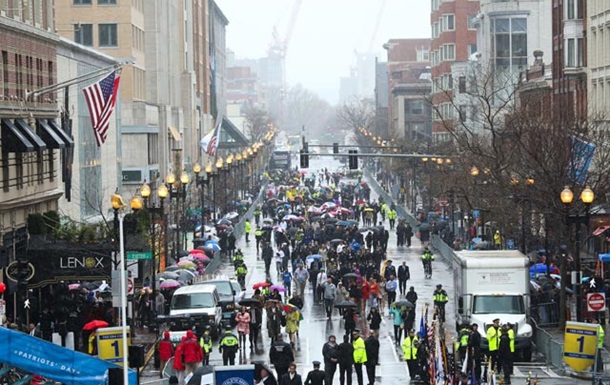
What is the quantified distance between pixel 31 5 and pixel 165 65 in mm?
65178

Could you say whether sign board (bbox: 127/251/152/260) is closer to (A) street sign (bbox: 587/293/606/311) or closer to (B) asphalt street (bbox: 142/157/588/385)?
(B) asphalt street (bbox: 142/157/588/385)

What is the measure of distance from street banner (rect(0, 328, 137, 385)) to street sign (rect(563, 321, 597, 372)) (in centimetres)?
1305

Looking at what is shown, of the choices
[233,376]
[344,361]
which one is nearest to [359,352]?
[344,361]

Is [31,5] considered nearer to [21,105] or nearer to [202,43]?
[21,105]

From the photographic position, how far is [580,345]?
36562 mm

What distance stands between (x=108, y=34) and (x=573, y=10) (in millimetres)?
31285

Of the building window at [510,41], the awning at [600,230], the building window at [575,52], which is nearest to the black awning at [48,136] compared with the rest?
the awning at [600,230]

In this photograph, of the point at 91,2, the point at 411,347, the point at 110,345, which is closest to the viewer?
the point at 110,345

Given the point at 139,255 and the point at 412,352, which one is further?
the point at 139,255

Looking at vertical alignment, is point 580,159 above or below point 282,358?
above

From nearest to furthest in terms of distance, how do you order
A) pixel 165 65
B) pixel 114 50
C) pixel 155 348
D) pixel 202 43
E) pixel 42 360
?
pixel 42 360 < pixel 155 348 < pixel 114 50 < pixel 165 65 < pixel 202 43

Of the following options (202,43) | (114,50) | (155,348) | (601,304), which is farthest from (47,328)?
(202,43)

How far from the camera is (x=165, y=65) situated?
120m

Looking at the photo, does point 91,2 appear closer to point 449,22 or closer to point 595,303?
point 449,22
